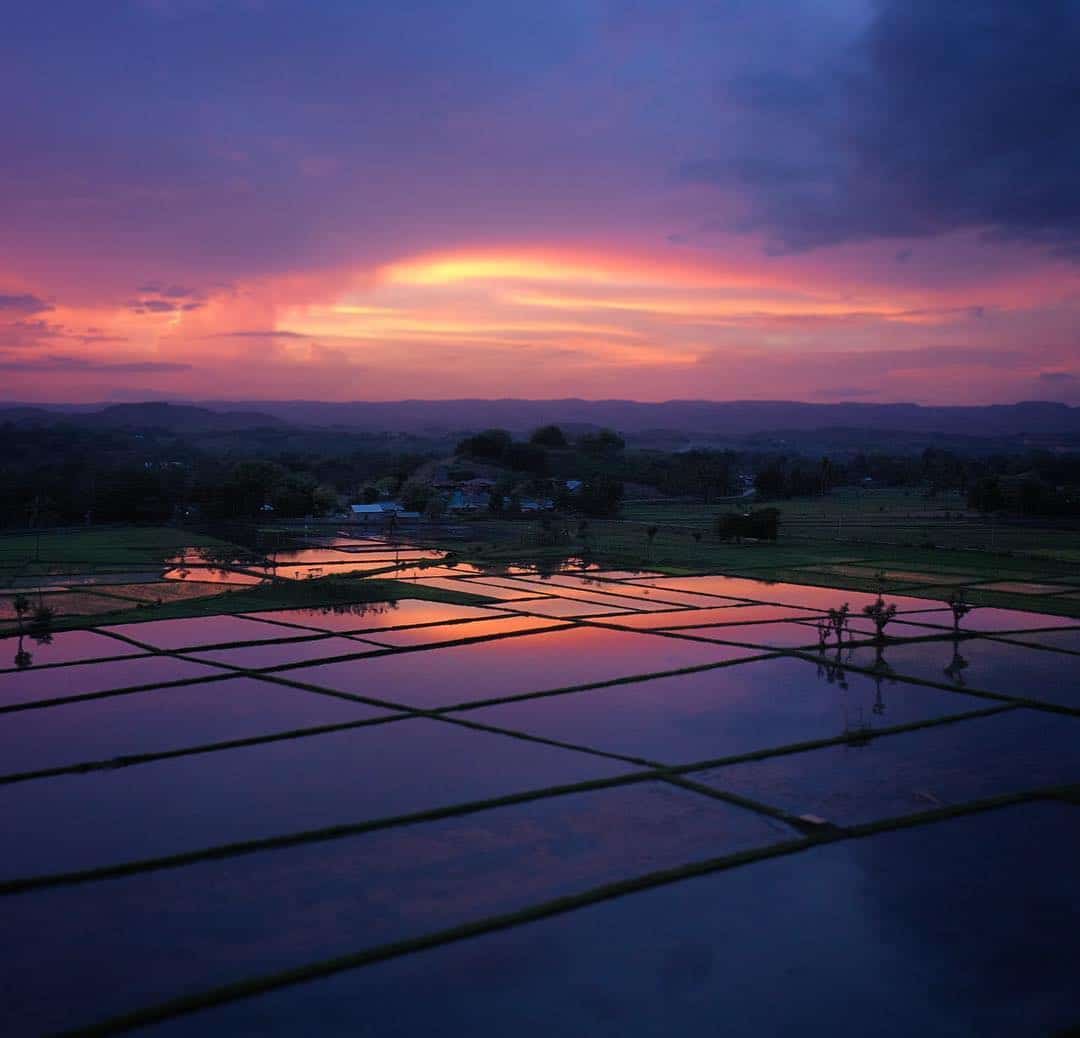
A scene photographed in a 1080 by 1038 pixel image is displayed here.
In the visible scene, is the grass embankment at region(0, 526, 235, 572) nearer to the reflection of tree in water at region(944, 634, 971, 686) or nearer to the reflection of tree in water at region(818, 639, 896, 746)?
the reflection of tree in water at region(818, 639, 896, 746)

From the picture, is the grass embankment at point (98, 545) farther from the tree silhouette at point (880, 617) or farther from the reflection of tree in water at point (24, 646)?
the tree silhouette at point (880, 617)

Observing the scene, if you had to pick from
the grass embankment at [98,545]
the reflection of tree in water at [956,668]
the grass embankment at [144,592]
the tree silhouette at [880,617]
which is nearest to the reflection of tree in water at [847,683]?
the tree silhouette at [880,617]

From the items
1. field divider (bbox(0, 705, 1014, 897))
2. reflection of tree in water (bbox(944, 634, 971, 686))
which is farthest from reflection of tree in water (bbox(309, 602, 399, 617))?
reflection of tree in water (bbox(944, 634, 971, 686))

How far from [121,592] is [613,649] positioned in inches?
518

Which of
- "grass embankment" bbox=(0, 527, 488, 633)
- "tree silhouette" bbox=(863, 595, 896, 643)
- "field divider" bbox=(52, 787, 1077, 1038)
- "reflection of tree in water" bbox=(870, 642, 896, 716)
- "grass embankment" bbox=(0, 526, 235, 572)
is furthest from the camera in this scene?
"grass embankment" bbox=(0, 526, 235, 572)

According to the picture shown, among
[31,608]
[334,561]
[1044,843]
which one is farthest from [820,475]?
[1044,843]

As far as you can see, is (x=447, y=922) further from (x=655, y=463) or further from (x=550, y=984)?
(x=655, y=463)

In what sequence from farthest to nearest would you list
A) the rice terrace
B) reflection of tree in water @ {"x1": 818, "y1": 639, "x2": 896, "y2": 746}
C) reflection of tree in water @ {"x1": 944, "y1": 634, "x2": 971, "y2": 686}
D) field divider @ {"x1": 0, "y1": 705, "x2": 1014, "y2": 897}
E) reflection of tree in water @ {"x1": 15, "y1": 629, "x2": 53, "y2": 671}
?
reflection of tree in water @ {"x1": 15, "y1": 629, "x2": 53, "y2": 671} < reflection of tree in water @ {"x1": 944, "y1": 634, "x2": 971, "y2": 686} < reflection of tree in water @ {"x1": 818, "y1": 639, "x2": 896, "y2": 746} < field divider @ {"x1": 0, "y1": 705, "x2": 1014, "y2": 897} < the rice terrace

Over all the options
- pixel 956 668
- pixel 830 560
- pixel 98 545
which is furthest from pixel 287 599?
pixel 830 560

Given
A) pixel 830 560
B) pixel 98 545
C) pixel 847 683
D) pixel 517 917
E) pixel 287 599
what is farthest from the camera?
pixel 98 545

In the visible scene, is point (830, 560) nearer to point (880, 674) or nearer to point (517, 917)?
point (880, 674)

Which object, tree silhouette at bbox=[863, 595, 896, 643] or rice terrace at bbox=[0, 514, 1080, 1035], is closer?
rice terrace at bbox=[0, 514, 1080, 1035]

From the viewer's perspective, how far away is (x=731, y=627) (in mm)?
21000

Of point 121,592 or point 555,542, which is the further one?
point 555,542
